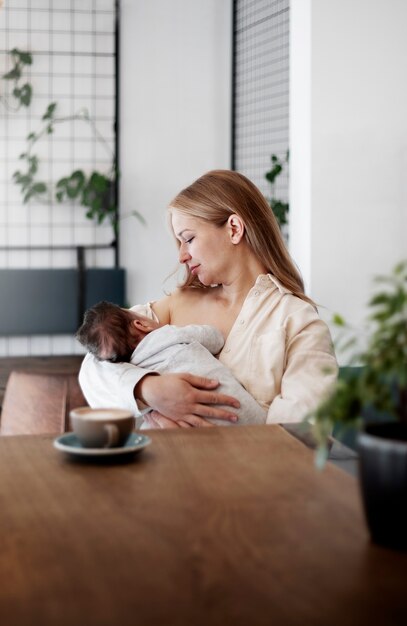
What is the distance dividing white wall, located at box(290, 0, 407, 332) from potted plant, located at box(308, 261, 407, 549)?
2578 millimetres

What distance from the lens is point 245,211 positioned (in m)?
2.26

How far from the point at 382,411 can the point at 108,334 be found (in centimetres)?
132

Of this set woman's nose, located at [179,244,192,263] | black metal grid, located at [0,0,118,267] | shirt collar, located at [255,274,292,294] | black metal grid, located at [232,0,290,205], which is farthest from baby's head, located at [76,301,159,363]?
black metal grid, located at [0,0,118,267]

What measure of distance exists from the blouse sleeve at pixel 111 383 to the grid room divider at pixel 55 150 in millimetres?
3729

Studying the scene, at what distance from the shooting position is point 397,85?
11.6 ft

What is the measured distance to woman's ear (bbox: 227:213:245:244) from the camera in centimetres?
227

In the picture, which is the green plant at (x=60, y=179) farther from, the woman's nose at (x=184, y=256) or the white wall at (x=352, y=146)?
the woman's nose at (x=184, y=256)

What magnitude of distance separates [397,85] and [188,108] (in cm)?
286

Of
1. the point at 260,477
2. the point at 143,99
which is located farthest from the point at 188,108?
the point at 260,477

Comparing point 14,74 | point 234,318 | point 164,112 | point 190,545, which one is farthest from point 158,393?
point 164,112

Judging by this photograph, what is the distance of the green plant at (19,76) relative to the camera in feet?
19.0

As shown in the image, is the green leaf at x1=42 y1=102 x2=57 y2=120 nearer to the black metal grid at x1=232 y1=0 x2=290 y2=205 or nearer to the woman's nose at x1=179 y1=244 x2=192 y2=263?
the black metal grid at x1=232 y1=0 x2=290 y2=205

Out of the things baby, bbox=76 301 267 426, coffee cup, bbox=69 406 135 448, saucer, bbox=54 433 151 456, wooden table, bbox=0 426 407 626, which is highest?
baby, bbox=76 301 267 426

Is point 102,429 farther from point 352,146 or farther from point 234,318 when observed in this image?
point 352,146
